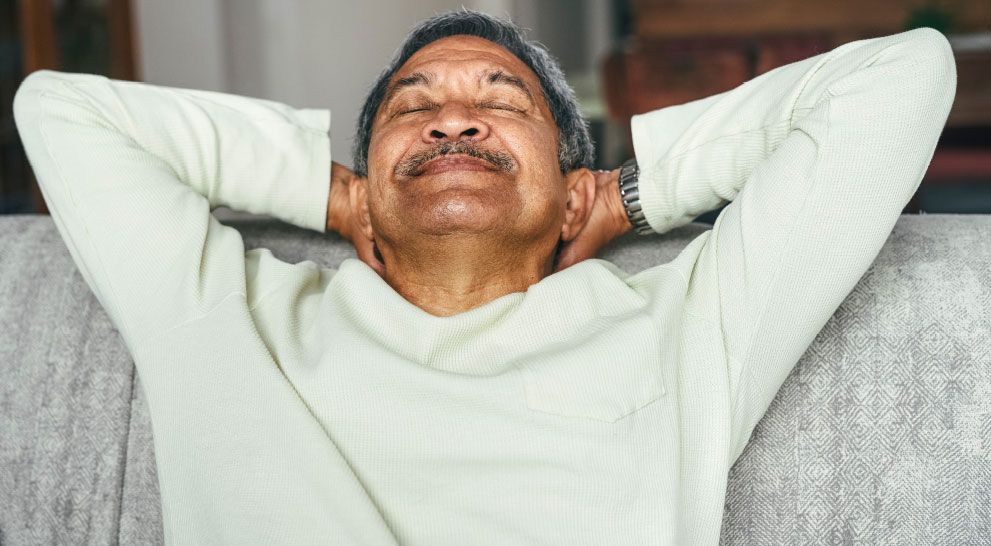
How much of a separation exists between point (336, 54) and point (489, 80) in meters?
2.68

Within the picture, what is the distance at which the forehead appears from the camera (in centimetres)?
136

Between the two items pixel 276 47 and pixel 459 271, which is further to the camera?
pixel 276 47

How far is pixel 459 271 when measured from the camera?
1282 mm

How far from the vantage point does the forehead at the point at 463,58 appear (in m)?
1.36

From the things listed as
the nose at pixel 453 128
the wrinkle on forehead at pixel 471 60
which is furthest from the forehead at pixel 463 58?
the nose at pixel 453 128

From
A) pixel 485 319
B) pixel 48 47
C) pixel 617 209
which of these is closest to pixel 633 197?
pixel 617 209

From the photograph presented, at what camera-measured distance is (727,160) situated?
1293 millimetres

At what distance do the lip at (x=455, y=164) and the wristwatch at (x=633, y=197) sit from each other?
241 millimetres

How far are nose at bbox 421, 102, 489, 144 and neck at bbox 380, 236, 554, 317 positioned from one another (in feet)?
0.51

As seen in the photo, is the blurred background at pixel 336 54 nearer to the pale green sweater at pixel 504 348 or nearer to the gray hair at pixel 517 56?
the gray hair at pixel 517 56

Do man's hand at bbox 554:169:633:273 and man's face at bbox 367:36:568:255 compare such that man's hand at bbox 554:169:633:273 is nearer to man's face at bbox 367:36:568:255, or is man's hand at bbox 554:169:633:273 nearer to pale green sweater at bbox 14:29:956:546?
man's face at bbox 367:36:568:255

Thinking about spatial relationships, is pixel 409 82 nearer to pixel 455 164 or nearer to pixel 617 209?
pixel 455 164

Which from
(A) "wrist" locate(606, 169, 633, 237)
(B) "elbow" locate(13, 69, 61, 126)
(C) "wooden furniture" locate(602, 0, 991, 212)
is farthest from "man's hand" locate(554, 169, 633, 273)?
(C) "wooden furniture" locate(602, 0, 991, 212)

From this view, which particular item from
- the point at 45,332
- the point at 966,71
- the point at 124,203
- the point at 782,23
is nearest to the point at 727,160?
the point at 124,203
